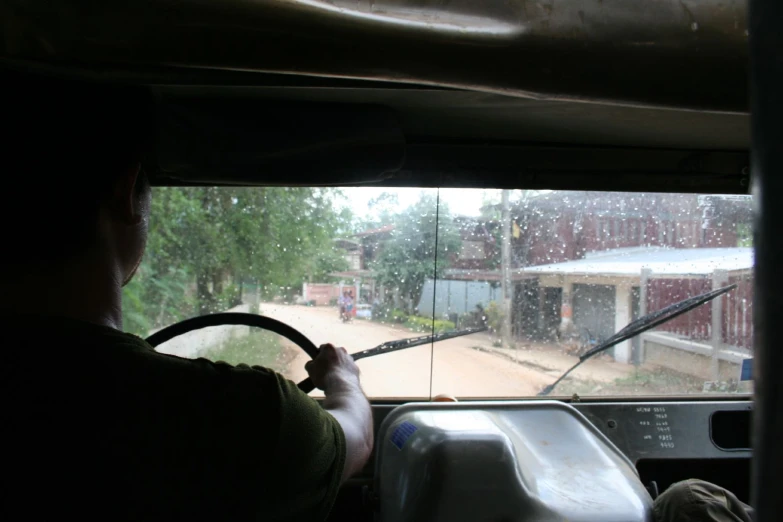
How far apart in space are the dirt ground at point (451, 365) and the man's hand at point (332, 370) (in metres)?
0.29

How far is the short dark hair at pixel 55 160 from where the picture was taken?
78 cm

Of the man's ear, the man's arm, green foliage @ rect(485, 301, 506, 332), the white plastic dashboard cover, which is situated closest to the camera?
the man's ear

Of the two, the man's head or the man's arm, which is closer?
the man's head

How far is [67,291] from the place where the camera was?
31.9 inches

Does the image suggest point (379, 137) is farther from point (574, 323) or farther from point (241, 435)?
point (574, 323)

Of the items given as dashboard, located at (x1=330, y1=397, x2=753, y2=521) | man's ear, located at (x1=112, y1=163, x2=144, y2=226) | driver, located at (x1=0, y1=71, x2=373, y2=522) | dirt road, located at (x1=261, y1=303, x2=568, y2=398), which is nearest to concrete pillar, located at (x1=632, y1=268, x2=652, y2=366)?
dashboard, located at (x1=330, y1=397, x2=753, y2=521)

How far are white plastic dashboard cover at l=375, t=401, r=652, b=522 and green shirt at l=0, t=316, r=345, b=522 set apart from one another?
51 centimetres

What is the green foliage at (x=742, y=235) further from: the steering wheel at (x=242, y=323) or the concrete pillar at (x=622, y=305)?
the steering wheel at (x=242, y=323)

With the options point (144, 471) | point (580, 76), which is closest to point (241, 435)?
point (144, 471)

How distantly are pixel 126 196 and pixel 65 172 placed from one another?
0.11 meters

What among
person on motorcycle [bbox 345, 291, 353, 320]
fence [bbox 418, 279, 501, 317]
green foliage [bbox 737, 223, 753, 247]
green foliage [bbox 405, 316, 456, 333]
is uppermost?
green foliage [bbox 737, 223, 753, 247]

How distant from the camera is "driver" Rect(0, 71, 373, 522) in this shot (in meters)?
0.68

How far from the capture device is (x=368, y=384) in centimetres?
174

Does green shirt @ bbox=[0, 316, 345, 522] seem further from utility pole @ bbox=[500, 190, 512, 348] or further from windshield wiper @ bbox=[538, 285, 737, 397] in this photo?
windshield wiper @ bbox=[538, 285, 737, 397]
